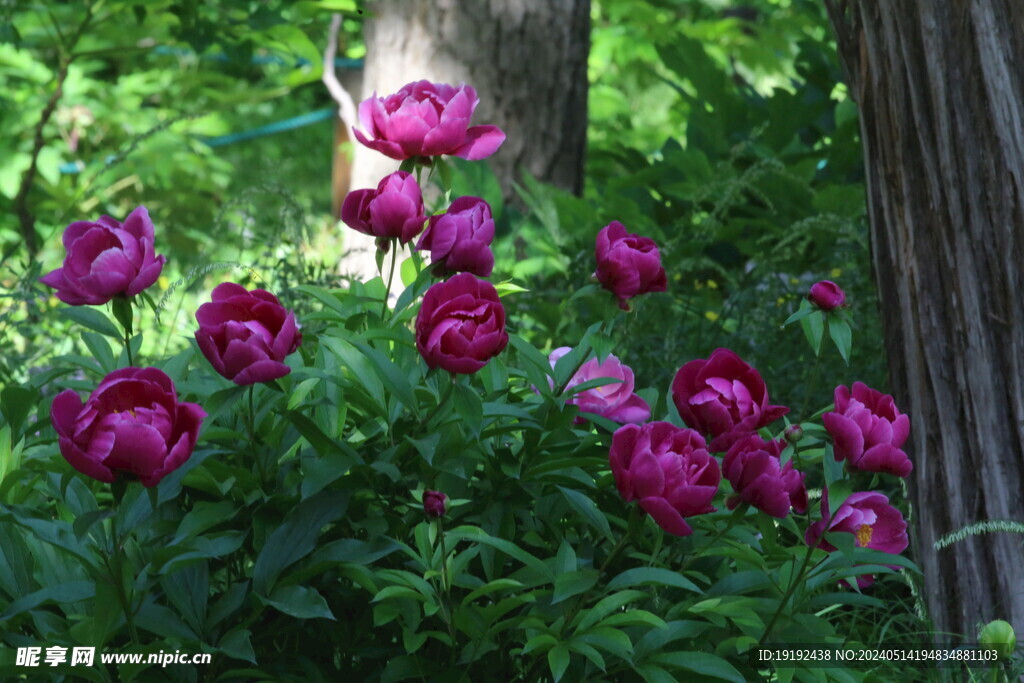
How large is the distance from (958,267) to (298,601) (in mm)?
1388

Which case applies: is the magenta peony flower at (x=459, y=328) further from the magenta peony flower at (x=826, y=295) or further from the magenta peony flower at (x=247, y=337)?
the magenta peony flower at (x=826, y=295)

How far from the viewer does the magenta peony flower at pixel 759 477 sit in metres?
1.28

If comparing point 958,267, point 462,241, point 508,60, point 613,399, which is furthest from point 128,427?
point 508,60

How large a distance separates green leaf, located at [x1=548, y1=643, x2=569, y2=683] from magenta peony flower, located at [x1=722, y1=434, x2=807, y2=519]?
0.97ft

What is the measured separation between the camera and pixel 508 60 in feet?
12.9

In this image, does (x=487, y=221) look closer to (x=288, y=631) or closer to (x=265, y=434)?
(x=265, y=434)

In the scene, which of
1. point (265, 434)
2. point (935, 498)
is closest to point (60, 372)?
point (265, 434)

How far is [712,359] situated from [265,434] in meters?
0.67

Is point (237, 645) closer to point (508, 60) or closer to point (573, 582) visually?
point (573, 582)

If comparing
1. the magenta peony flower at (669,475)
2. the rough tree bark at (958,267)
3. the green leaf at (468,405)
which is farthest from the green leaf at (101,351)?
the rough tree bark at (958,267)

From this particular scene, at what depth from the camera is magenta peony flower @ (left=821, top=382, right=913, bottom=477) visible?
135 centimetres

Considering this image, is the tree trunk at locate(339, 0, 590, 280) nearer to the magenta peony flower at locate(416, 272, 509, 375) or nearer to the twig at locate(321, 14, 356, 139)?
the twig at locate(321, 14, 356, 139)

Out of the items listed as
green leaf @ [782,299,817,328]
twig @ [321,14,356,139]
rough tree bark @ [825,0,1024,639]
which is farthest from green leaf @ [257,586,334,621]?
twig @ [321,14,356,139]

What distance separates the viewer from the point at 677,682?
1.42 metres
